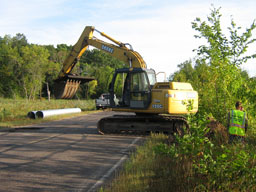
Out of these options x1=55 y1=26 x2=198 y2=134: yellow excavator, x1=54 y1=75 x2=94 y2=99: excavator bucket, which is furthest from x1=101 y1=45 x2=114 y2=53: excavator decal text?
x1=54 y1=75 x2=94 y2=99: excavator bucket

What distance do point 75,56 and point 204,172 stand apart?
15990 millimetres

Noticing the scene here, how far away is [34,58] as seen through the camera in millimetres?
51562

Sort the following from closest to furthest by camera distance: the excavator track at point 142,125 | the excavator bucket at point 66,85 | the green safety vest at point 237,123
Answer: the green safety vest at point 237,123 → the excavator track at point 142,125 → the excavator bucket at point 66,85

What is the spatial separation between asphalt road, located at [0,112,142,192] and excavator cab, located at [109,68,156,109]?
146 cm

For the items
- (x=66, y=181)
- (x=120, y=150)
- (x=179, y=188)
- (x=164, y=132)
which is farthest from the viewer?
(x=164, y=132)

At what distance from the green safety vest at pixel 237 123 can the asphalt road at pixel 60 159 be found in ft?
10.2

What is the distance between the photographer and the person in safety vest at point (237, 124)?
790 centimetres

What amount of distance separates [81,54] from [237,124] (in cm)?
1334

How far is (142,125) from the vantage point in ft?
41.3

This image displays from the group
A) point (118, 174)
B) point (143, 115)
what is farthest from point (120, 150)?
point (143, 115)

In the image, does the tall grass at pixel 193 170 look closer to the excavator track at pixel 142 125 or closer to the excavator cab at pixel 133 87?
the excavator track at pixel 142 125

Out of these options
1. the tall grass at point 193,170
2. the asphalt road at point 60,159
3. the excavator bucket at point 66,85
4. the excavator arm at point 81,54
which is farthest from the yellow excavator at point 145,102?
the excavator bucket at point 66,85

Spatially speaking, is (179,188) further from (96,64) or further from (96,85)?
(96,64)

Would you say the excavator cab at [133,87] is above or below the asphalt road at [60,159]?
above
